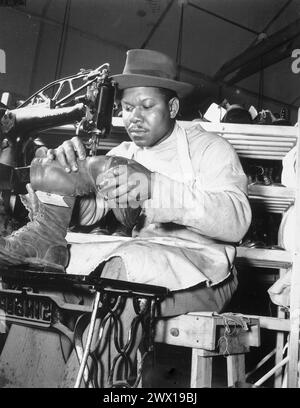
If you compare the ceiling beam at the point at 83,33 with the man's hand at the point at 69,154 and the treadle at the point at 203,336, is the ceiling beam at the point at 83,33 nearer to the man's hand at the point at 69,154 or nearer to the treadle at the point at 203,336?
the man's hand at the point at 69,154

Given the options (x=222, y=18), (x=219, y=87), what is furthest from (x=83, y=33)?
(x=219, y=87)

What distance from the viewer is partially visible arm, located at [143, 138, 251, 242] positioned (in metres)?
1.01

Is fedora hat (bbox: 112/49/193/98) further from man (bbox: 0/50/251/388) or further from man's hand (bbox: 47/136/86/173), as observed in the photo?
man's hand (bbox: 47/136/86/173)

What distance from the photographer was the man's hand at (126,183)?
92 centimetres

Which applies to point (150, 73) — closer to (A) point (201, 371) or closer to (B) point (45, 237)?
(B) point (45, 237)

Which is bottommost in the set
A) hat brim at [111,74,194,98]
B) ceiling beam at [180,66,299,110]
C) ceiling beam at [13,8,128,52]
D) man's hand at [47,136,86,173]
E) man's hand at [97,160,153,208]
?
man's hand at [97,160,153,208]

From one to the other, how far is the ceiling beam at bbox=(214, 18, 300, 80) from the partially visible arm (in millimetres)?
1684

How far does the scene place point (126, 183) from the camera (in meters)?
0.93

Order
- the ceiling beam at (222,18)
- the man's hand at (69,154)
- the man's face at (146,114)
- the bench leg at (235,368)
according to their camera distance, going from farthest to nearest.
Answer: the ceiling beam at (222,18) → the man's face at (146,114) → the bench leg at (235,368) → the man's hand at (69,154)

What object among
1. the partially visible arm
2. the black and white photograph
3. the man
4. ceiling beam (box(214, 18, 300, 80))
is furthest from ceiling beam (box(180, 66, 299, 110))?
the partially visible arm

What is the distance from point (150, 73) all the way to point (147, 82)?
0.14 feet

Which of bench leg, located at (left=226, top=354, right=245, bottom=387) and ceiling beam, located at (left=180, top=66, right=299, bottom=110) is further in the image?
ceiling beam, located at (left=180, top=66, right=299, bottom=110)

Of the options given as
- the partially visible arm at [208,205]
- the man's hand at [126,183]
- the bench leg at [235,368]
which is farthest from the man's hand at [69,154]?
the bench leg at [235,368]

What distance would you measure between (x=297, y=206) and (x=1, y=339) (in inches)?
43.7
